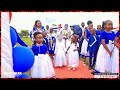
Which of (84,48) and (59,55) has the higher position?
(84,48)

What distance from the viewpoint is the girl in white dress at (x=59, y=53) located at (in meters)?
7.69

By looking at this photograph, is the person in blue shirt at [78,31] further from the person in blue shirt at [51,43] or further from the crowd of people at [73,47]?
the person in blue shirt at [51,43]

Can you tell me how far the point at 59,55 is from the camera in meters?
7.72

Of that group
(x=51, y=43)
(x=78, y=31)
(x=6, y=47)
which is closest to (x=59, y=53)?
(x=51, y=43)

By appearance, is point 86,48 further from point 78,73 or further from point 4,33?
point 4,33

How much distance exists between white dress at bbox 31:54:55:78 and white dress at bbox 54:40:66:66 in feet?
0.34

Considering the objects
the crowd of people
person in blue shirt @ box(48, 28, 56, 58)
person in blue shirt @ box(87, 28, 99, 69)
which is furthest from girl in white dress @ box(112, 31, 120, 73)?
person in blue shirt @ box(48, 28, 56, 58)

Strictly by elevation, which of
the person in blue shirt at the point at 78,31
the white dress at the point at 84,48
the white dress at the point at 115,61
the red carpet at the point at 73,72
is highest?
the person in blue shirt at the point at 78,31

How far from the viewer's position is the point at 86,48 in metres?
7.75

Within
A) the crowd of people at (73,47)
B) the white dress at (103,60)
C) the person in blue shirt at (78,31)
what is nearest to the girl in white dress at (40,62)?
the crowd of people at (73,47)

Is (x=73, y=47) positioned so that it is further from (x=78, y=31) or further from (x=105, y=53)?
(x=105, y=53)

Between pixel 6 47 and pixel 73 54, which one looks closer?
pixel 6 47

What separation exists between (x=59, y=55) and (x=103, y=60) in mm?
651
